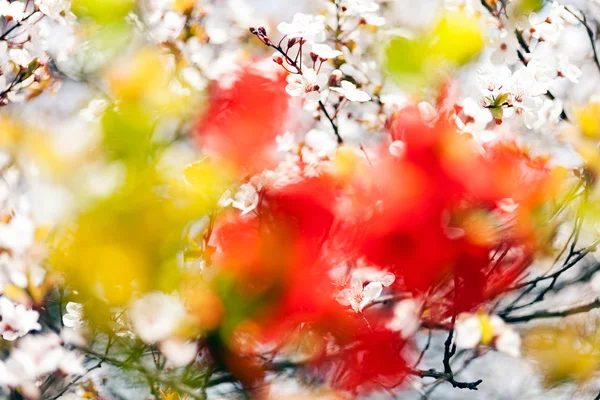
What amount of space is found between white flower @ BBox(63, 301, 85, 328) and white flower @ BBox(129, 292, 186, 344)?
0.24 feet

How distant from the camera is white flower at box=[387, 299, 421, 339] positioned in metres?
0.61

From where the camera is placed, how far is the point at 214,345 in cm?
54

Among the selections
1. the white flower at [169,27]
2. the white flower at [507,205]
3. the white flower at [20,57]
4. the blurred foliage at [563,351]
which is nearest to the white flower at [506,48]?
the white flower at [507,205]

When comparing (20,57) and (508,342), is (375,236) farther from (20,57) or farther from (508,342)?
(20,57)

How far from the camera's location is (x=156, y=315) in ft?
1.69

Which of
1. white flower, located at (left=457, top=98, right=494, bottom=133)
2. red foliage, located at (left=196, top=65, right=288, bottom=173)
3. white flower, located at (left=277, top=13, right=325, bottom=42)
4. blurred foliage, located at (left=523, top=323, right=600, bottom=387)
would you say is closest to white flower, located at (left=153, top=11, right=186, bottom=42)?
red foliage, located at (left=196, top=65, right=288, bottom=173)

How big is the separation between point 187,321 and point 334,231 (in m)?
0.19

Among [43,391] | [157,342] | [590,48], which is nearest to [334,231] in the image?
[157,342]

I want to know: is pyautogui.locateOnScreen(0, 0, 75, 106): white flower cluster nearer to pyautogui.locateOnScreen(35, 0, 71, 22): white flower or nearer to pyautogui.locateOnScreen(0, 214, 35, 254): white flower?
pyautogui.locateOnScreen(35, 0, 71, 22): white flower

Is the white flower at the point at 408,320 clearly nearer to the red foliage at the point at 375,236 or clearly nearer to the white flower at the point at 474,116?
the red foliage at the point at 375,236

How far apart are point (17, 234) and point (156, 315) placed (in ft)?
1.21

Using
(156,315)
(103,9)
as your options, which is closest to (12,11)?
(103,9)

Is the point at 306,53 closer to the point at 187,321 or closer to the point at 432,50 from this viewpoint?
the point at 432,50

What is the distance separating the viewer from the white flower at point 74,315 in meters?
0.56
